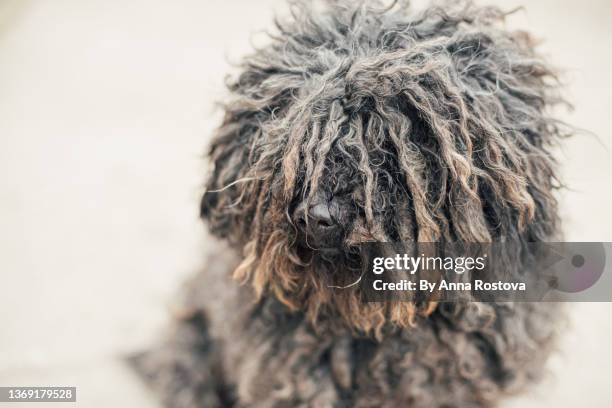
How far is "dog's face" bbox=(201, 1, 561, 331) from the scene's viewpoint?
1393 mm

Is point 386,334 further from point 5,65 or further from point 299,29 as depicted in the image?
point 5,65

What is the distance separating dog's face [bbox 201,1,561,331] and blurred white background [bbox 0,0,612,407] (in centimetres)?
34

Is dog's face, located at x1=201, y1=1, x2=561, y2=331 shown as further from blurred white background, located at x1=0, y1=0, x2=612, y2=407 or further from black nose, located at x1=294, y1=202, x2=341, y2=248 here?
blurred white background, located at x1=0, y1=0, x2=612, y2=407

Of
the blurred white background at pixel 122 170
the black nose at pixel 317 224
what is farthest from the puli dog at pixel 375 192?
the blurred white background at pixel 122 170

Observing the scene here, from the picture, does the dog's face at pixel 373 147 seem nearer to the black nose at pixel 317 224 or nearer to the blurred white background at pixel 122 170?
the black nose at pixel 317 224

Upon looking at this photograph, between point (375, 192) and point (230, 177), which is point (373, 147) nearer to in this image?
point (375, 192)

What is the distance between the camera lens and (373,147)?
1398 millimetres

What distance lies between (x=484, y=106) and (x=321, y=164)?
1.31ft

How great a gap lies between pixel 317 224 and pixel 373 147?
20 cm

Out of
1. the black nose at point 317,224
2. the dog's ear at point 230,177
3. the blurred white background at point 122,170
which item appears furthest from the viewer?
the blurred white background at point 122,170

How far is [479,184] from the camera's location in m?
1.47

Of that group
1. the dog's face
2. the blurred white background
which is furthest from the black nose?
the blurred white background

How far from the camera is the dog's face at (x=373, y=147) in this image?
1.39m

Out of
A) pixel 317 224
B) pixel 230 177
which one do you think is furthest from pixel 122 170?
pixel 317 224
